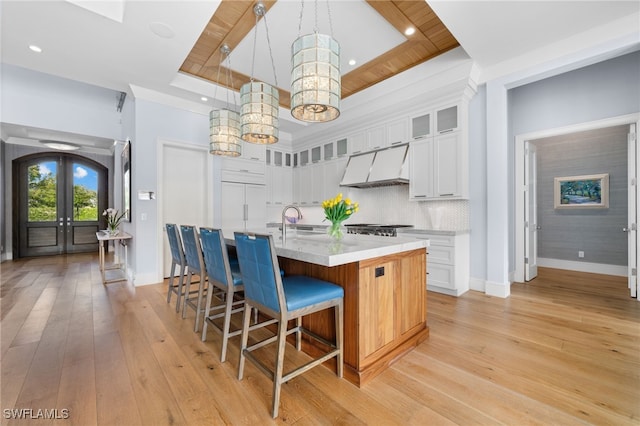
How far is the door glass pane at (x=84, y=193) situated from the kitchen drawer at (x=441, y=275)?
29.6ft

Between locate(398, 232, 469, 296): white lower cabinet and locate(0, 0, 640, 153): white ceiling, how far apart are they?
2.40 metres

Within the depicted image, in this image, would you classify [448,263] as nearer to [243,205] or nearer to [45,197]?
[243,205]

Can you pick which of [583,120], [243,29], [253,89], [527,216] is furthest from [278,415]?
[583,120]

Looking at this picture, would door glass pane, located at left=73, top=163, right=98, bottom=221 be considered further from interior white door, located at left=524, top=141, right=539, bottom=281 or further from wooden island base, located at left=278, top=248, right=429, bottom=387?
interior white door, located at left=524, top=141, right=539, bottom=281

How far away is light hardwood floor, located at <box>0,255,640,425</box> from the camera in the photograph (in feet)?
4.95

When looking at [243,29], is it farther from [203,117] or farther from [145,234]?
[145,234]

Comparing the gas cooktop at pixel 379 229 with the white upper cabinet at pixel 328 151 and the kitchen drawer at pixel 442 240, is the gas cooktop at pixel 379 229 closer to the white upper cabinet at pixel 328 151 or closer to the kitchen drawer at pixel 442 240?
the kitchen drawer at pixel 442 240

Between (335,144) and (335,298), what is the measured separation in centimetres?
434

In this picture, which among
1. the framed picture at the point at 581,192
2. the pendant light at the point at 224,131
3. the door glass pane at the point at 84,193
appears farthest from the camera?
the door glass pane at the point at 84,193

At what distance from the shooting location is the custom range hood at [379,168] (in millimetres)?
4301

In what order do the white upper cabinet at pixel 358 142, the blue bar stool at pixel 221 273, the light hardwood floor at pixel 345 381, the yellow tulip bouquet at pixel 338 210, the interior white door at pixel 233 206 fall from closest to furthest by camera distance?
1. the light hardwood floor at pixel 345 381
2. the blue bar stool at pixel 221 273
3. the yellow tulip bouquet at pixel 338 210
4. the white upper cabinet at pixel 358 142
5. the interior white door at pixel 233 206

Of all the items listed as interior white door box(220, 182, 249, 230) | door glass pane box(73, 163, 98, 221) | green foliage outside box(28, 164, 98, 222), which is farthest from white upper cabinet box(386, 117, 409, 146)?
green foliage outside box(28, 164, 98, 222)

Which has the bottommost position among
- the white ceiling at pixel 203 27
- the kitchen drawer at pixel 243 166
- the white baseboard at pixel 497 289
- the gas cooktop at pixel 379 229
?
the white baseboard at pixel 497 289

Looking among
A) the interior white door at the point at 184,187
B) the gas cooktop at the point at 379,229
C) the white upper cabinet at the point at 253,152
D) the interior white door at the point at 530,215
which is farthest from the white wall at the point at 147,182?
the interior white door at the point at 530,215
